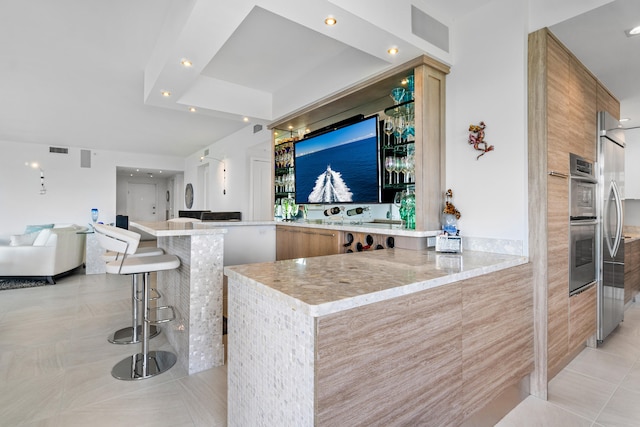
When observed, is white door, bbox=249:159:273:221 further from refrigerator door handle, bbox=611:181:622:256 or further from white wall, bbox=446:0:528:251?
refrigerator door handle, bbox=611:181:622:256

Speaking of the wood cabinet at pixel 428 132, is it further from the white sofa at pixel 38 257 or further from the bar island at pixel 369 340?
the white sofa at pixel 38 257

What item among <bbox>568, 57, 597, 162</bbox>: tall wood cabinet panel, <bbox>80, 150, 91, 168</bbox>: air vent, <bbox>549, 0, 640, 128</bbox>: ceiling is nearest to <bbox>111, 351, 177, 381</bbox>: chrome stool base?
<bbox>568, 57, 597, 162</bbox>: tall wood cabinet panel

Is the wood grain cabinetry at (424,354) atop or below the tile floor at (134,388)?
atop

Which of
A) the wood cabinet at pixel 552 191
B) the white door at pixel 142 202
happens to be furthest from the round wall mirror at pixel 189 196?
the wood cabinet at pixel 552 191

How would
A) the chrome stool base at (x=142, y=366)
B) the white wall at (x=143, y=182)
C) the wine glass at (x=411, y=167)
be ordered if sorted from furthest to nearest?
the white wall at (x=143, y=182) < the wine glass at (x=411, y=167) < the chrome stool base at (x=142, y=366)

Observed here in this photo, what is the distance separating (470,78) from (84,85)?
4229 millimetres

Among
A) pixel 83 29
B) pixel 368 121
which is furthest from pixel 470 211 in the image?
pixel 83 29

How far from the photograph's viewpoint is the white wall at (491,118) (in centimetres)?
194

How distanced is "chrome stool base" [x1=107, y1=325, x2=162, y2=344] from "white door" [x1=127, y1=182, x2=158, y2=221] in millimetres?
8877

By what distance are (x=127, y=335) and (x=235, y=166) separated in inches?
148

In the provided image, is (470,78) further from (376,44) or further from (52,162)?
(52,162)

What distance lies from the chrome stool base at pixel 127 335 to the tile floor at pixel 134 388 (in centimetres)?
7

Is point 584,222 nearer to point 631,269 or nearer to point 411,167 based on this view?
point 411,167

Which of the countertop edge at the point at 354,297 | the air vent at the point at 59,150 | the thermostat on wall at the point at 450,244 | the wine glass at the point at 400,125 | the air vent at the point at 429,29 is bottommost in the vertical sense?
the countertop edge at the point at 354,297
